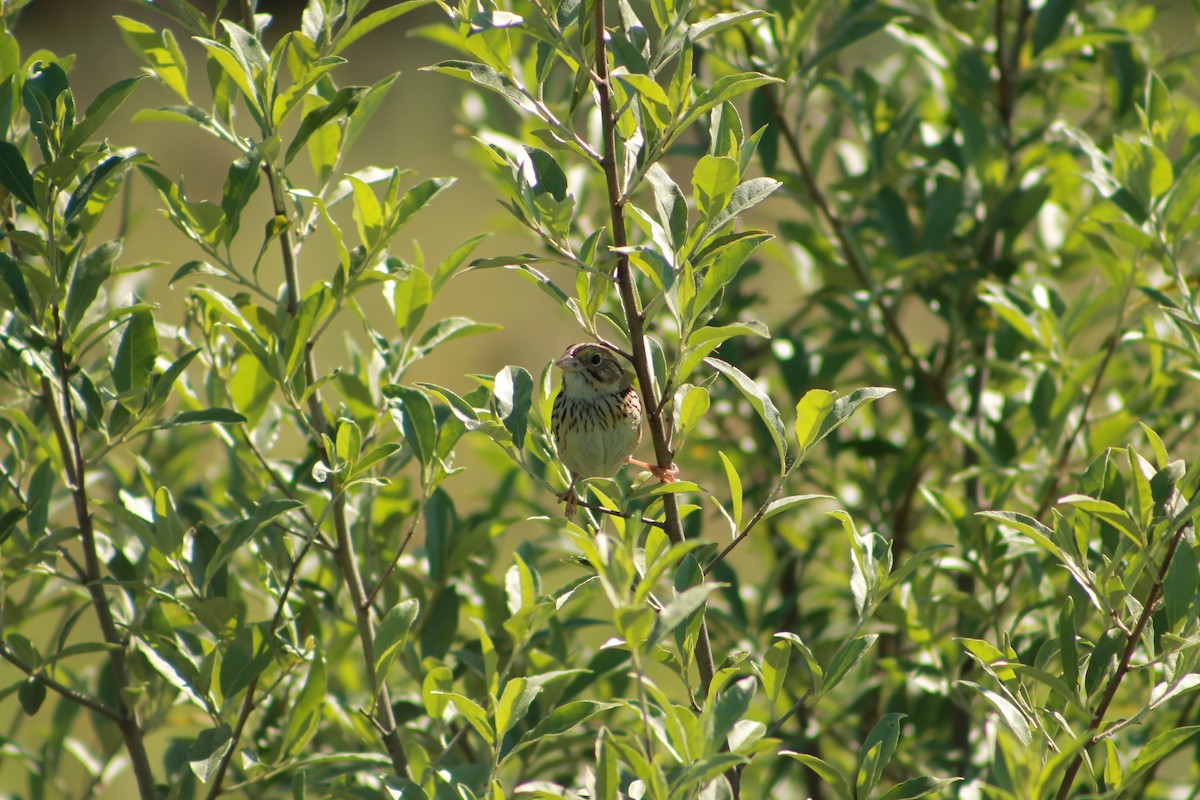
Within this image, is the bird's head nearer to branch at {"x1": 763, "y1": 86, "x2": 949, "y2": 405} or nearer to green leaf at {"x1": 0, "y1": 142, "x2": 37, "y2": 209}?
branch at {"x1": 763, "y1": 86, "x2": 949, "y2": 405}

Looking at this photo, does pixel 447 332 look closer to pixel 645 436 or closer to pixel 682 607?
pixel 682 607

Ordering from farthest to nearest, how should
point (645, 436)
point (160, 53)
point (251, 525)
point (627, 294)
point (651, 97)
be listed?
point (645, 436) < point (160, 53) < point (251, 525) < point (627, 294) < point (651, 97)

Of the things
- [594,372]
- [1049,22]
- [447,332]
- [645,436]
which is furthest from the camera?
[645,436]

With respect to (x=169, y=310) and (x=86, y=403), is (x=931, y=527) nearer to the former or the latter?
(x=86, y=403)

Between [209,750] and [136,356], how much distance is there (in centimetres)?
66

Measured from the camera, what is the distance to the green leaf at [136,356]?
2.00m

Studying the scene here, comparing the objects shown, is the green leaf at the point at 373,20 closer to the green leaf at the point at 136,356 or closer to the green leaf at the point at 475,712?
the green leaf at the point at 136,356

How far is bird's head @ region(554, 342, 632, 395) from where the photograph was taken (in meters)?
3.06

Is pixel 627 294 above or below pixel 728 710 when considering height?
above

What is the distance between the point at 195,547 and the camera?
2.02m

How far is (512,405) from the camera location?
1.68 metres

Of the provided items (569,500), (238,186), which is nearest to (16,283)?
(238,186)

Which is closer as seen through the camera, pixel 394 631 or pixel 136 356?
pixel 394 631

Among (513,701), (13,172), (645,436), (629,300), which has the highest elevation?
(13,172)
